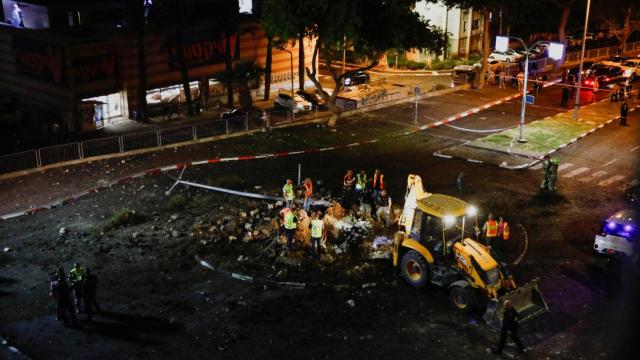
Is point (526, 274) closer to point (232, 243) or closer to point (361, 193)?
point (361, 193)

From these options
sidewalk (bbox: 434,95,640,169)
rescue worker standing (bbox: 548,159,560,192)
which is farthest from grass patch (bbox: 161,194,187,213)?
rescue worker standing (bbox: 548,159,560,192)

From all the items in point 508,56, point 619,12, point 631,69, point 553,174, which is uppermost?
point 619,12

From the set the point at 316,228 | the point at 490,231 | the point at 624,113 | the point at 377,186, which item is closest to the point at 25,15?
the point at 377,186

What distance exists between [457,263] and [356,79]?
113 feet

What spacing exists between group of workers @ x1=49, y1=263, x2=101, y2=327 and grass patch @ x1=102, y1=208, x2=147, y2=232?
5774mm

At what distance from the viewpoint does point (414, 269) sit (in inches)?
738

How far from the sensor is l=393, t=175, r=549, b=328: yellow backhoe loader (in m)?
16.9

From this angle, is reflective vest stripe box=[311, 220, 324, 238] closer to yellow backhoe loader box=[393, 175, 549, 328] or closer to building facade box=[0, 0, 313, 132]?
yellow backhoe loader box=[393, 175, 549, 328]

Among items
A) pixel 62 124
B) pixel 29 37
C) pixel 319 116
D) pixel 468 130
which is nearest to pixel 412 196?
pixel 468 130

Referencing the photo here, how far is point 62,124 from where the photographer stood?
37.9 meters

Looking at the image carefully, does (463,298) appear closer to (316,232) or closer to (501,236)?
(501,236)

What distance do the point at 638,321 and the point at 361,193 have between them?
33.0 feet

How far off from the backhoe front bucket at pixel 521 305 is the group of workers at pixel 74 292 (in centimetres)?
980

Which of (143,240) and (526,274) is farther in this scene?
(143,240)
